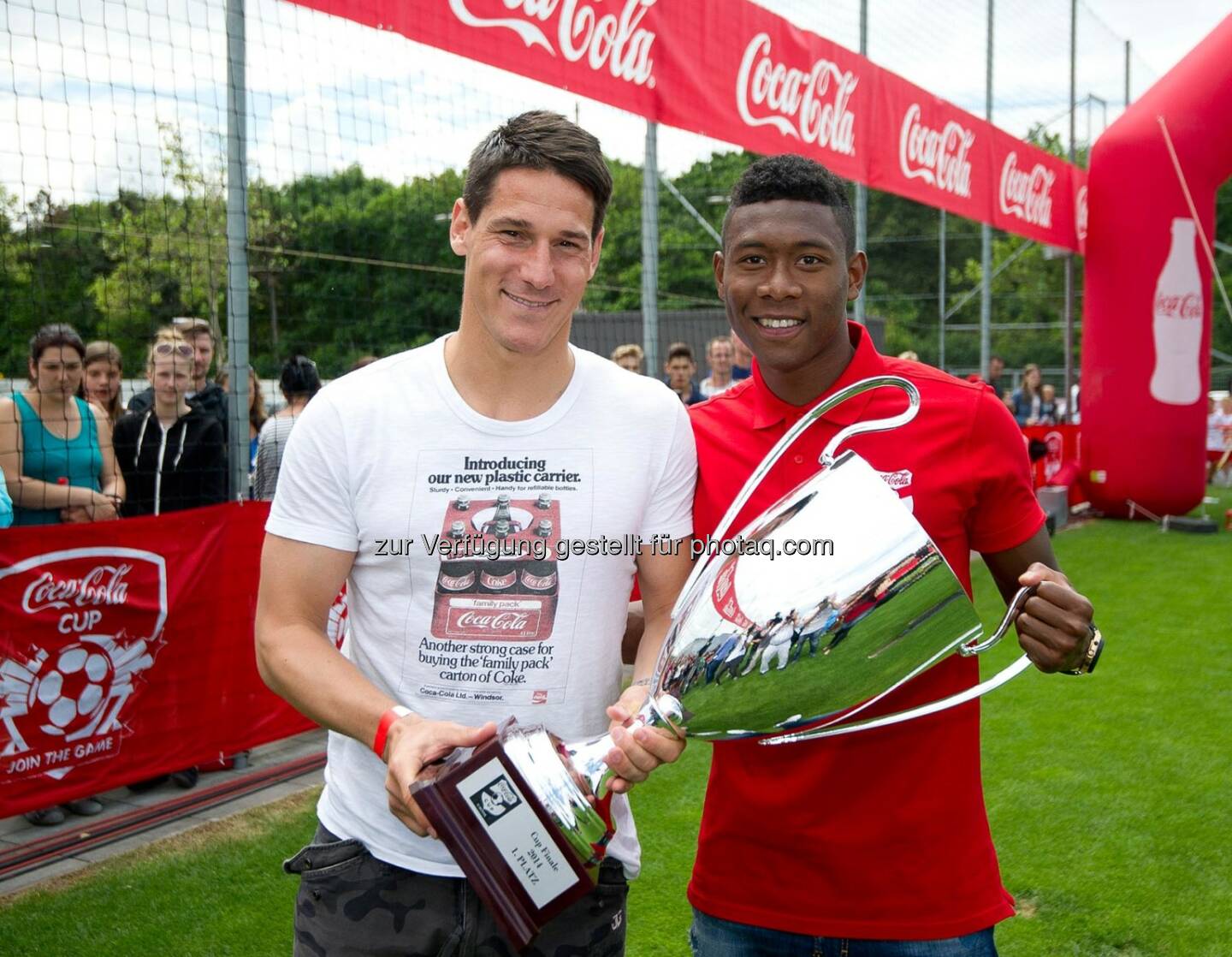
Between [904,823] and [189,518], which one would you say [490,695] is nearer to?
[904,823]

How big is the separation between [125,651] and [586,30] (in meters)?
3.37

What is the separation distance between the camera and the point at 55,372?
4609 millimetres

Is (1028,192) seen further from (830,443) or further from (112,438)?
(830,443)

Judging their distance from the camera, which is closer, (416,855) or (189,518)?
(416,855)

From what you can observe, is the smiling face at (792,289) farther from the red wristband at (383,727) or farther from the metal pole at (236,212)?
the metal pole at (236,212)

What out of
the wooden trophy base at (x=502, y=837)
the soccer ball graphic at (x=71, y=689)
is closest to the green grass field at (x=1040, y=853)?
the soccer ball graphic at (x=71, y=689)

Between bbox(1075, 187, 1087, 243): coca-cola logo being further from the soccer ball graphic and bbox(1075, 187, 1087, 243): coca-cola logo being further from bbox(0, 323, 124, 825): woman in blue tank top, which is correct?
the soccer ball graphic

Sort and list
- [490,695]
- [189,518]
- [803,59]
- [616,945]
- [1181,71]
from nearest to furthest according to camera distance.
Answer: [490,695] → [616,945] → [189,518] → [803,59] → [1181,71]

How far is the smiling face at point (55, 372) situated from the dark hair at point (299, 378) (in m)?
1.19

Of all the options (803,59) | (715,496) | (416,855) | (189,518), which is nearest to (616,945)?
(416,855)

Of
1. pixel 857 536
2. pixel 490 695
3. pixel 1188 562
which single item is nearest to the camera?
pixel 857 536

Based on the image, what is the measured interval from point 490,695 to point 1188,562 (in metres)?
9.62

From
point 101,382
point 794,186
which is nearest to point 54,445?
point 101,382

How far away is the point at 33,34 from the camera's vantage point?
379cm
